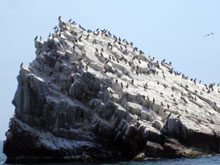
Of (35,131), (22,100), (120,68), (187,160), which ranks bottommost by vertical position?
(187,160)

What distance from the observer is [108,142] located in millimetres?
78625

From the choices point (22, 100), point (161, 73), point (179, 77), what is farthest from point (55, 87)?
point (179, 77)

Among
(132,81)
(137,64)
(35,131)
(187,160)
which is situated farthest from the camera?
(137,64)

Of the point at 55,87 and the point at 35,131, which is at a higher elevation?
the point at 55,87

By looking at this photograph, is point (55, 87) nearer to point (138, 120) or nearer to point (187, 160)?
point (138, 120)

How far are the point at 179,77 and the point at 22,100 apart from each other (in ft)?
147

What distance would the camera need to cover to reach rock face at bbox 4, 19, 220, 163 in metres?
75.6

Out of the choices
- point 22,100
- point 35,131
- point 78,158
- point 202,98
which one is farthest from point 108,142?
point 202,98

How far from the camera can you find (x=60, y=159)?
8025 centimetres

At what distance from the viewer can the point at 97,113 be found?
81312 millimetres

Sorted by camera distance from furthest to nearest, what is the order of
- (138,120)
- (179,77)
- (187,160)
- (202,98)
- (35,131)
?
(179,77) → (202,98) → (35,131) → (138,120) → (187,160)

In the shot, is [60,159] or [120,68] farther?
[120,68]

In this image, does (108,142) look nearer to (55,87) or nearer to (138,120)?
(138,120)

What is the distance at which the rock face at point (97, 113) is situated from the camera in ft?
248
